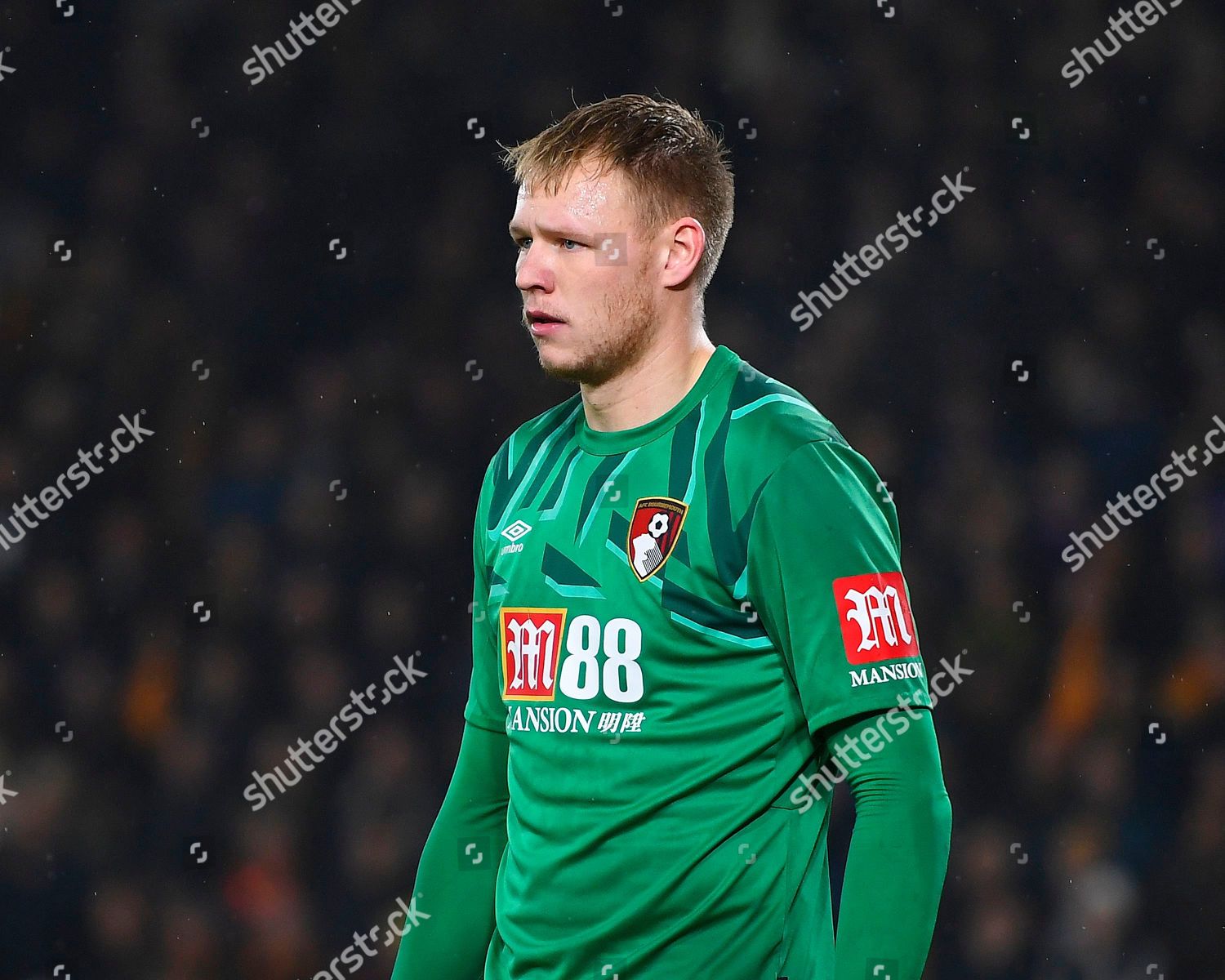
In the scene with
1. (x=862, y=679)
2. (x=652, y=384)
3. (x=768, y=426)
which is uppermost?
(x=652, y=384)

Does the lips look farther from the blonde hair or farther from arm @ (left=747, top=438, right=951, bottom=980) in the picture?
arm @ (left=747, top=438, right=951, bottom=980)

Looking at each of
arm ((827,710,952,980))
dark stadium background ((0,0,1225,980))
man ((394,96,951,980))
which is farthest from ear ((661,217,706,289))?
dark stadium background ((0,0,1225,980))

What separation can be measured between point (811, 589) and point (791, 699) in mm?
125

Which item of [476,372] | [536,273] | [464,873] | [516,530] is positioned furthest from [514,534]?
[476,372]

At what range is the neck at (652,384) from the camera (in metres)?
1.53

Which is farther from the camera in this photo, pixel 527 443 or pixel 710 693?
pixel 527 443

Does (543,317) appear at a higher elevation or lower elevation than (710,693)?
higher

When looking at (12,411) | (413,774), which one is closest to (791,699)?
(413,774)

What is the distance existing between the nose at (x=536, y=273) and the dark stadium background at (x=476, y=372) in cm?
285

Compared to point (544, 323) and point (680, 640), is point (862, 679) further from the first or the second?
point (544, 323)

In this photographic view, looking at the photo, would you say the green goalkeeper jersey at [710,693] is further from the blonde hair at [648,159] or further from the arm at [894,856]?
the blonde hair at [648,159]

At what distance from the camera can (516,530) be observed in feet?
5.13

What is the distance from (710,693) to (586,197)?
518 millimetres

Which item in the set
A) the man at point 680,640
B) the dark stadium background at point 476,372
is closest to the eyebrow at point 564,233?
the man at point 680,640
